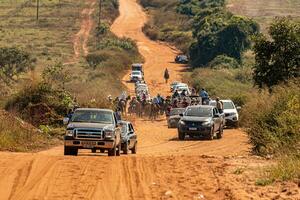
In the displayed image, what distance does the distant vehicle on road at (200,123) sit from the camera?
33.3 metres

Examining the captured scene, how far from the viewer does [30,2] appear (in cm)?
14075

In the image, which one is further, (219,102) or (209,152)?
(219,102)

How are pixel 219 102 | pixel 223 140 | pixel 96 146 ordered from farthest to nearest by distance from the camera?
pixel 219 102 < pixel 223 140 < pixel 96 146

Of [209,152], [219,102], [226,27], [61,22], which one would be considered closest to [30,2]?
[61,22]

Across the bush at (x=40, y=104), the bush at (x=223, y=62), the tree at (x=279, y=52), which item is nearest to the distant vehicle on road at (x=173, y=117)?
the tree at (x=279, y=52)

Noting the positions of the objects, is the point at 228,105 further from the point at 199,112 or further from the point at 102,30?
the point at 102,30

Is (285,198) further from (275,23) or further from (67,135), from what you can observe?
(275,23)

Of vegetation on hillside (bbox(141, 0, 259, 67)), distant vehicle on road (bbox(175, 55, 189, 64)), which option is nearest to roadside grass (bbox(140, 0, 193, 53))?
vegetation on hillside (bbox(141, 0, 259, 67))

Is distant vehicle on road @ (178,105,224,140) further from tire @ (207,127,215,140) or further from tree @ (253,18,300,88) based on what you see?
tree @ (253,18,300,88)

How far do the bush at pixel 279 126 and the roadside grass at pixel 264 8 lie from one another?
337ft

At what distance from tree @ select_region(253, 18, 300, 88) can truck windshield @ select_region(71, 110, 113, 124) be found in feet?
52.3

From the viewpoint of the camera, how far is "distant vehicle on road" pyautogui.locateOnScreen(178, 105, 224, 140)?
33312 millimetres

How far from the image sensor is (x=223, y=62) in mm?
93188

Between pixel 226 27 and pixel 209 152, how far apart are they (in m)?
69.2
